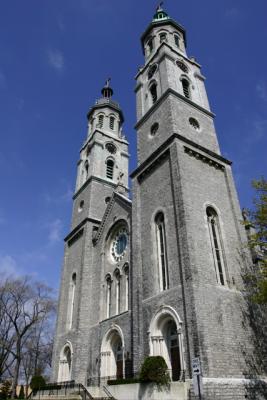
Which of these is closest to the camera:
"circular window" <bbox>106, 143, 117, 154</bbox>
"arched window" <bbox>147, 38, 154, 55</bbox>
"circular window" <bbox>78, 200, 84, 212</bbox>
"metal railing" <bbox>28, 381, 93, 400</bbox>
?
"metal railing" <bbox>28, 381, 93, 400</bbox>

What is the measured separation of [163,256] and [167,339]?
426 cm

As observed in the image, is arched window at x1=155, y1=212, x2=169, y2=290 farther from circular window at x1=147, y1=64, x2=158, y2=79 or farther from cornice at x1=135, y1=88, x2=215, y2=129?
circular window at x1=147, y1=64, x2=158, y2=79

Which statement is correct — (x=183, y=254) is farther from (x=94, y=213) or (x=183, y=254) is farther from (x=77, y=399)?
(x=94, y=213)

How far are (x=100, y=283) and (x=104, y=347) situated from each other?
4632 millimetres

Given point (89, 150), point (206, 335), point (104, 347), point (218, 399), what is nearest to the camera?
point (218, 399)

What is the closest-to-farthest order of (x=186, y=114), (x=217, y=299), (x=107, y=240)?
(x=217, y=299) < (x=186, y=114) < (x=107, y=240)

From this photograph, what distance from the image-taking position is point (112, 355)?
2125 cm

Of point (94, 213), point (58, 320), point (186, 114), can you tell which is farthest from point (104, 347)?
point (186, 114)

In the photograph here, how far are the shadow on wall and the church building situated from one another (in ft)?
0.76

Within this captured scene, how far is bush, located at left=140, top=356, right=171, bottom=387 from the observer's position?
1303 centimetres

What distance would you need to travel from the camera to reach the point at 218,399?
12516 mm

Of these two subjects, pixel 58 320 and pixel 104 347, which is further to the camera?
pixel 58 320

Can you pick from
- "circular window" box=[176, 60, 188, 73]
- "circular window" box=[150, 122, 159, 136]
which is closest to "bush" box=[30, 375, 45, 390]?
"circular window" box=[150, 122, 159, 136]

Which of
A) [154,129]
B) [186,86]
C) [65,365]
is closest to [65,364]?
[65,365]
